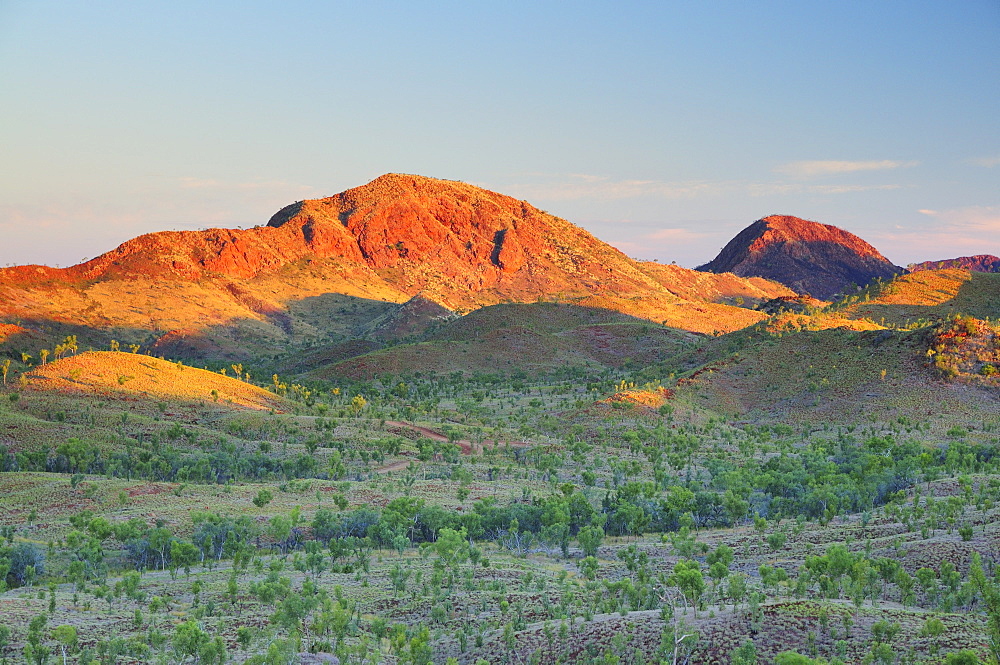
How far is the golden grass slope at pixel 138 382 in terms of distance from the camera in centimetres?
6281

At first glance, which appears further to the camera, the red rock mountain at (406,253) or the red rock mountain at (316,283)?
the red rock mountain at (406,253)

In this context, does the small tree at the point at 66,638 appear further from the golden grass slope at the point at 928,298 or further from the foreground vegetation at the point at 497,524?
the golden grass slope at the point at 928,298

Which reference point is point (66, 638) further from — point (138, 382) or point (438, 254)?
point (438, 254)

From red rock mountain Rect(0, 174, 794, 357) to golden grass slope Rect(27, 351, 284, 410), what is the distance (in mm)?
49912

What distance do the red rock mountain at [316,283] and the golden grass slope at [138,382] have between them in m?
49.9

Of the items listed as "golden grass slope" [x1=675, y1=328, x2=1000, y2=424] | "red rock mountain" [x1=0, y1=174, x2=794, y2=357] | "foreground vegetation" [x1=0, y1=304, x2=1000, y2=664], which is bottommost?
"foreground vegetation" [x1=0, y1=304, x2=1000, y2=664]

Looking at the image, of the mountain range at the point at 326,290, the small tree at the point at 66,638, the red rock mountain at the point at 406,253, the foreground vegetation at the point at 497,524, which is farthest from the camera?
the red rock mountain at the point at 406,253

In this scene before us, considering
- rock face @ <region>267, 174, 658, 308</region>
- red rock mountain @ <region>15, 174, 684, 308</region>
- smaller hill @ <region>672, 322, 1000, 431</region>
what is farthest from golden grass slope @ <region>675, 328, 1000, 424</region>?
rock face @ <region>267, 174, 658, 308</region>

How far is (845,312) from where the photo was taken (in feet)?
317

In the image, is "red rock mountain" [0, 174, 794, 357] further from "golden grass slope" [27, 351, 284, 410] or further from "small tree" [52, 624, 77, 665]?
"small tree" [52, 624, 77, 665]

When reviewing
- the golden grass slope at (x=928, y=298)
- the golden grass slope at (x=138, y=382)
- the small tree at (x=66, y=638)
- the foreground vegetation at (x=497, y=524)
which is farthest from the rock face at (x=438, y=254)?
the small tree at (x=66, y=638)

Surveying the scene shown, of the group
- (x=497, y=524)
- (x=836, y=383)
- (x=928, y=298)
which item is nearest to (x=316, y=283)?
(x=928, y=298)

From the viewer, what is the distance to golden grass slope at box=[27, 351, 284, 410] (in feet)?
206

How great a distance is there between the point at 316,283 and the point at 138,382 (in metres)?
105
